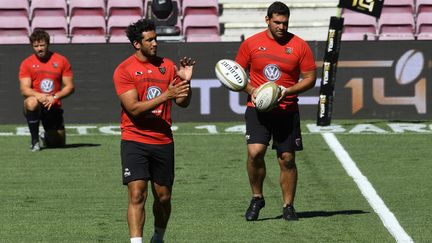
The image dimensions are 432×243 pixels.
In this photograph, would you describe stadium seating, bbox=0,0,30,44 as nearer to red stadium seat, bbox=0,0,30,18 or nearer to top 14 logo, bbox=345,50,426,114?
red stadium seat, bbox=0,0,30,18

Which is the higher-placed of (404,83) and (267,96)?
(267,96)

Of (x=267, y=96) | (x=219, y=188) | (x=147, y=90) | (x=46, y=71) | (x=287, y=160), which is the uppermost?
(x=147, y=90)

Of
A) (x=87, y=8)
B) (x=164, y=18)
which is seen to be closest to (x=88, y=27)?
(x=87, y=8)

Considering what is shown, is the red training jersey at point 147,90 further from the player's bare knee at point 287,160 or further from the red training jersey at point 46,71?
the red training jersey at point 46,71

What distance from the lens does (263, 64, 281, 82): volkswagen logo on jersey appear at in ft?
41.2

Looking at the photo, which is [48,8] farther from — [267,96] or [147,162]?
[147,162]

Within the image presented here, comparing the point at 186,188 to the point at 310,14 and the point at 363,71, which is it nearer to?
the point at 363,71

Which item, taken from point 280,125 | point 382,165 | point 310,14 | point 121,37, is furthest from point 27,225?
point 310,14

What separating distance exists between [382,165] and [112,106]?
258 inches

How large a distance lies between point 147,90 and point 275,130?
250 centimetres

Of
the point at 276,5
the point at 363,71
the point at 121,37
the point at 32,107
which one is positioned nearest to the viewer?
the point at 276,5

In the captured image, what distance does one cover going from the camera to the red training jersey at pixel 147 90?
1037 cm

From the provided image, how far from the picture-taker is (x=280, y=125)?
12.6 metres

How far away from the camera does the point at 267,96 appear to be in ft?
39.4
